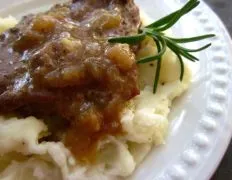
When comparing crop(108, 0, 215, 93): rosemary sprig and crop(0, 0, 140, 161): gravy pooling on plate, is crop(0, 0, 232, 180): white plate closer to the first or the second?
crop(108, 0, 215, 93): rosemary sprig

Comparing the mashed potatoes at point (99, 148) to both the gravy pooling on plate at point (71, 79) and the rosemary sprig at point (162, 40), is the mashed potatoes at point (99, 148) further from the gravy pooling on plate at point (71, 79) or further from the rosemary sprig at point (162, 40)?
the rosemary sprig at point (162, 40)

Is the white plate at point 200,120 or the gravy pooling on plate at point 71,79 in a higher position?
the gravy pooling on plate at point 71,79

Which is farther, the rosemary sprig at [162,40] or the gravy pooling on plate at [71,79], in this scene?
the rosemary sprig at [162,40]

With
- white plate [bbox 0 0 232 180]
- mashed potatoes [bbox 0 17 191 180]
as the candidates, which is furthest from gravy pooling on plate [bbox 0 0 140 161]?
white plate [bbox 0 0 232 180]

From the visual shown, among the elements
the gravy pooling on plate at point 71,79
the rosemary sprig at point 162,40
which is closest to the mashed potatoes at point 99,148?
the gravy pooling on plate at point 71,79

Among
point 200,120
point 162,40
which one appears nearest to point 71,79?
point 162,40
